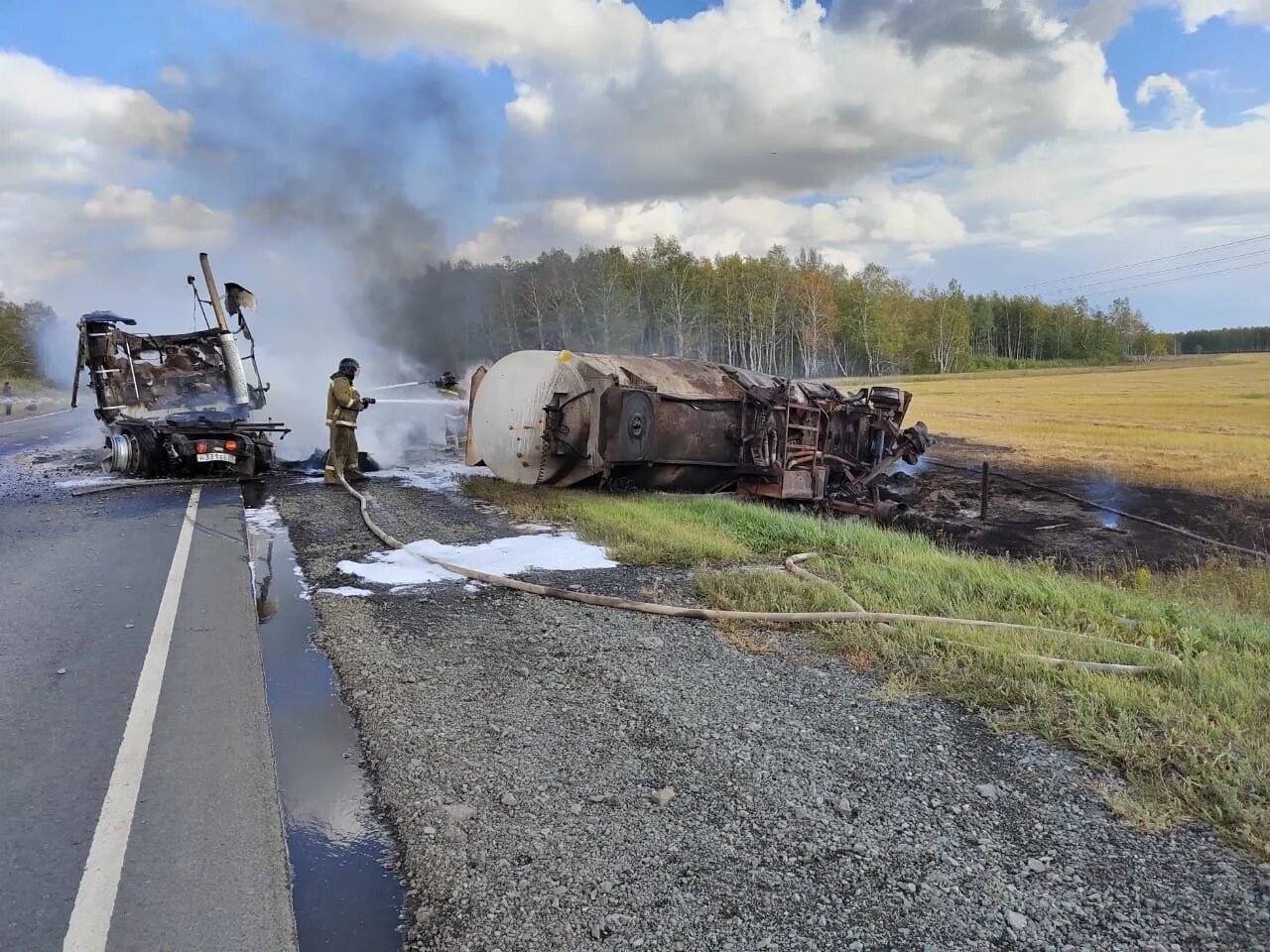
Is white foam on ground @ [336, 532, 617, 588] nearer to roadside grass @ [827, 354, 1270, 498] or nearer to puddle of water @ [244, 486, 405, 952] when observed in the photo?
puddle of water @ [244, 486, 405, 952]

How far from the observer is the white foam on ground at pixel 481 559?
5.84 m

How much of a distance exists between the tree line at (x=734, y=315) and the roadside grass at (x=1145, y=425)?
19008 millimetres

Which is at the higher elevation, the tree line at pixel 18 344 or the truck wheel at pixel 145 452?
the tree line at pixel 18 344

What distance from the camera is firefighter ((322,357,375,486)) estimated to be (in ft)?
33.4

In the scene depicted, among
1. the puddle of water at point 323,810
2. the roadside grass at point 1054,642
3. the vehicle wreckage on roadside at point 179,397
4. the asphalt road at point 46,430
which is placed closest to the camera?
the puddle of water at point 323,810

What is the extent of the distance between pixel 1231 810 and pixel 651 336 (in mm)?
42799

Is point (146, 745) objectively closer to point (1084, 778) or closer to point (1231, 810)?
point (1084, 778)

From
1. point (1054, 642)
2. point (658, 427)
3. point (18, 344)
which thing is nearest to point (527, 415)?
point (658, 427)

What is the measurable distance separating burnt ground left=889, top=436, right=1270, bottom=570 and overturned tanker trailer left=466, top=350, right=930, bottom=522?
1.29 metres

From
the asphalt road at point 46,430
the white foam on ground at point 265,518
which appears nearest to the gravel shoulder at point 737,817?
the white foam on ground at point 265,518

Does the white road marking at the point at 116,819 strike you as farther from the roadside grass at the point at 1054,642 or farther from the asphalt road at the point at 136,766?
the roadside grass at the point at 1054,642

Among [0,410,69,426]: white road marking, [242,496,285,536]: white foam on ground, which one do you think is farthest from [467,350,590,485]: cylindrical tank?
[0,410,69,426]: white road marking

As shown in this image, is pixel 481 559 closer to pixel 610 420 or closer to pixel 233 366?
pixel 610 420

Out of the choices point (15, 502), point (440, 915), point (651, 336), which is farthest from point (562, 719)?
point (651, 336)
